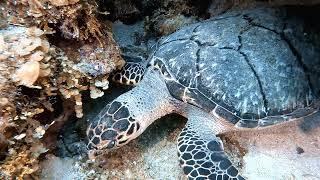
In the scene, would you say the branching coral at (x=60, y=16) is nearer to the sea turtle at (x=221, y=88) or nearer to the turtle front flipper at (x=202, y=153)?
the sea turtle at (x=221, y=88)

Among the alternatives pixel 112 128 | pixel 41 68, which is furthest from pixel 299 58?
pixel 41 68

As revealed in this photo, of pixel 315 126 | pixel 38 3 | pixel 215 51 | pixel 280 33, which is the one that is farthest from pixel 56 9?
pixel 315 126

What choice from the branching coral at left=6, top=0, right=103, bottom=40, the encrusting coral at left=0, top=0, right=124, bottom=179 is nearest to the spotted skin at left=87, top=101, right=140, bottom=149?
the encrusting coral at left=0, top=0, right=124, bottom=179

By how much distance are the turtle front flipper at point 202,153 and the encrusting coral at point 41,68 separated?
801 millimetres

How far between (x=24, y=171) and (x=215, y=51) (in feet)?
5.56

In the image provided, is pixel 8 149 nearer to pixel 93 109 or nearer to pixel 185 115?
pixel 93 109

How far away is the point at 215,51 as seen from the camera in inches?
102

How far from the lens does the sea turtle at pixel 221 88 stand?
2432 millimetres

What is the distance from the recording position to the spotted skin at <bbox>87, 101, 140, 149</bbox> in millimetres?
2354

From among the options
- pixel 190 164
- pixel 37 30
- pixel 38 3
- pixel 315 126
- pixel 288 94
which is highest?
pixel 38 3

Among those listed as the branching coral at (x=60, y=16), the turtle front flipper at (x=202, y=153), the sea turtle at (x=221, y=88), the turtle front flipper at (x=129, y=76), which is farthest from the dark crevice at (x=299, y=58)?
the branching coral at (x=60, y=16)

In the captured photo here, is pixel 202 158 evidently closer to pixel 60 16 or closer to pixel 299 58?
pixel 299 58

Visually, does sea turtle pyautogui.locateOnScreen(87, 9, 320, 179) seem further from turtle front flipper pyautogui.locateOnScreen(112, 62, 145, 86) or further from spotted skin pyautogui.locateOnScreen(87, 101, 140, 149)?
turtle front flipper pyautogui.locateOnScreen(112, 62, 145, 86)

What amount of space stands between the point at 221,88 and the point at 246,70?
0.86 feet
